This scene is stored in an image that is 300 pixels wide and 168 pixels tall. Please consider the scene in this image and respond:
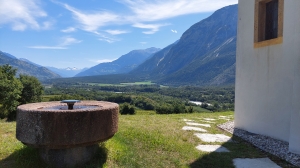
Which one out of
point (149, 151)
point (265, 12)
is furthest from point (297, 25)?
point (149, 151)

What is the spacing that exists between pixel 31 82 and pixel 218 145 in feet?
96.3

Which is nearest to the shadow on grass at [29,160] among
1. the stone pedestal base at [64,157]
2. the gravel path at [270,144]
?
the stone pedestal base at [64,157]

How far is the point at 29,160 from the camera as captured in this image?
400 centimetres

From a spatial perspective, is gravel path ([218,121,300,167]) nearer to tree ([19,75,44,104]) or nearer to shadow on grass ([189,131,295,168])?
shadow on grass ([189,131,295,168])

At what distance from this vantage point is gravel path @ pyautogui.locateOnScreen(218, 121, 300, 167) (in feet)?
16.5

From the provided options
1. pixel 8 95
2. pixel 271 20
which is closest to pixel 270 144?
pixel 271 20

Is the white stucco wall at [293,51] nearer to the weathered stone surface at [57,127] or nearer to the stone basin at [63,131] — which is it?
the stone basin at [63,131]

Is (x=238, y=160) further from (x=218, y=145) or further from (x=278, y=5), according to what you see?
(x=278, y=5)

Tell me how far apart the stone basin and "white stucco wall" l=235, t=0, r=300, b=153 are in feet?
14.2

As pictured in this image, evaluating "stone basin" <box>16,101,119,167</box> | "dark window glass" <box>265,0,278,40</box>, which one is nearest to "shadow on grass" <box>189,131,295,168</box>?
"stone basin" <box>16,101,119,167</box>

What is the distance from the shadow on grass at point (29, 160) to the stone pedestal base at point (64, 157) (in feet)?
0.34

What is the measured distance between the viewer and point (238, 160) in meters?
4.89

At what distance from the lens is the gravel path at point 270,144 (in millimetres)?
5024

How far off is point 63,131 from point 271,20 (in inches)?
269
